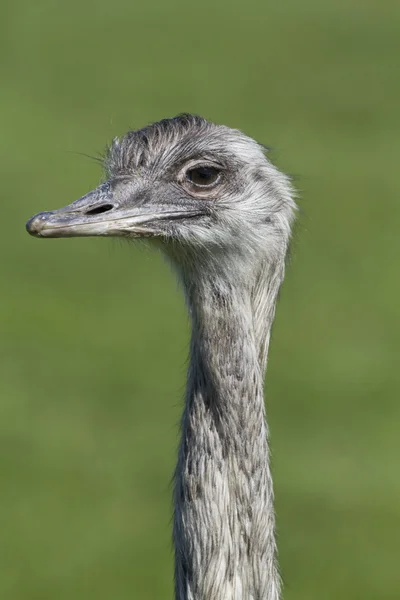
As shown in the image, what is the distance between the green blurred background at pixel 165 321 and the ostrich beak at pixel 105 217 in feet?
1.46

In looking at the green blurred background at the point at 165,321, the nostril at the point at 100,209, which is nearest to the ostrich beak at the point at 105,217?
the nostril at the point at 100,209

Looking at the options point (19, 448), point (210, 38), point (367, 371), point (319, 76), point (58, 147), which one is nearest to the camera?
point (19, 448)

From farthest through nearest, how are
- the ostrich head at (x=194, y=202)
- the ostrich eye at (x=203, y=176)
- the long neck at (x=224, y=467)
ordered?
1. the ostrich eye at (x=203, y=176)
2. the ostrich head at (x=194, y=202)
3. the long neck at (x=224, y=467)

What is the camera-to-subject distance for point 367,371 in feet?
27.6

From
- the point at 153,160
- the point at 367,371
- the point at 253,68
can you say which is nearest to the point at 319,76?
the point at 253,68

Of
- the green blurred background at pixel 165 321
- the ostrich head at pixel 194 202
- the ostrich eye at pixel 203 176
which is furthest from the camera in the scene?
the green blurred background at pixel 165 321

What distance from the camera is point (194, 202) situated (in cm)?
344

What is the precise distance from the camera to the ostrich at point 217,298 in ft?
10.7

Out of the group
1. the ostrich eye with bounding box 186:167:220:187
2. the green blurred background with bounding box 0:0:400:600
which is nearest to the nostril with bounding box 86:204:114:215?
the ostrich eye with bounding box 186:167:220:187

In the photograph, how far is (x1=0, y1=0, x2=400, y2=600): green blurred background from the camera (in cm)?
681

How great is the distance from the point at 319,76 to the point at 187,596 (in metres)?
11.0

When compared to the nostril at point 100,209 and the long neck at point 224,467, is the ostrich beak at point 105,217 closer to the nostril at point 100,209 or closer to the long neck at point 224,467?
the nostril at point 100,209

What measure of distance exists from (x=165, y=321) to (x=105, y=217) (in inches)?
219

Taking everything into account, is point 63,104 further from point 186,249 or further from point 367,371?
point 186,249
